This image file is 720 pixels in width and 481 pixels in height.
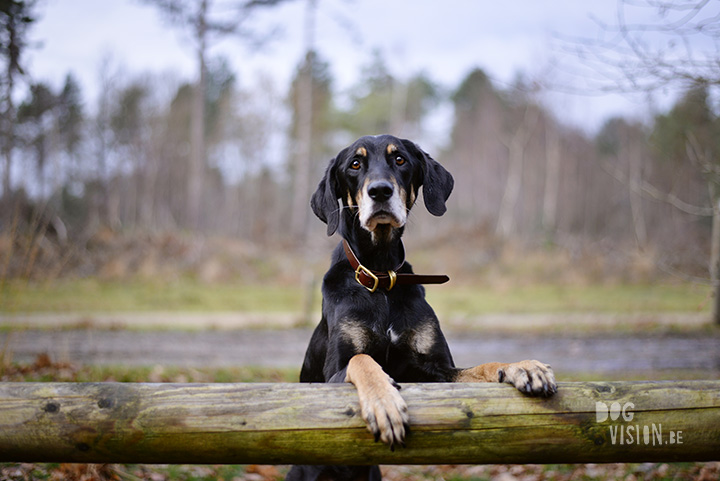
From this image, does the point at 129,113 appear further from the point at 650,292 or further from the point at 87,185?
the point at 650,292

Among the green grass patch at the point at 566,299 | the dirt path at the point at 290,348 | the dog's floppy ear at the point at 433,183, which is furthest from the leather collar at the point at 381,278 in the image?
the green grass patch at the point at 566,299

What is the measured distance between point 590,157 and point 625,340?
32.2 meters

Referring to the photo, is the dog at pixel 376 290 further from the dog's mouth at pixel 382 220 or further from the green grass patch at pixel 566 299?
the green grass patch at pixel 566 299

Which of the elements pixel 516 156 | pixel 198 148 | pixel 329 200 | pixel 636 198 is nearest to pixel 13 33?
pixel 329 200

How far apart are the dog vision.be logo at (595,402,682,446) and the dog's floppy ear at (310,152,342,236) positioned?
187 cm

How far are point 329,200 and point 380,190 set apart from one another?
0.51m

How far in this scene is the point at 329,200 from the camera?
3479 mm

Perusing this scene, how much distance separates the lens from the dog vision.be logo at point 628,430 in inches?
88.1

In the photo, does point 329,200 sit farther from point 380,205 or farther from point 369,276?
point 369,276

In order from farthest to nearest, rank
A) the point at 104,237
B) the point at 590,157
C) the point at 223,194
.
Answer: the point at 223,194 → the point at 590,157 → the point at 104,237

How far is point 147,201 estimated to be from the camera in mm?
38312

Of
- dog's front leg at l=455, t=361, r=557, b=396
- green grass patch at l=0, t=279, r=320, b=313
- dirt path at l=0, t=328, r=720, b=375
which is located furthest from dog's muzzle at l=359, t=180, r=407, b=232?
green grass patch at l=0, t=279, r=320, b=313

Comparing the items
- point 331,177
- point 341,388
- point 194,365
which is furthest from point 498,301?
point 341,388

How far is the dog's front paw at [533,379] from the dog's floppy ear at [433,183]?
1.24 meters
